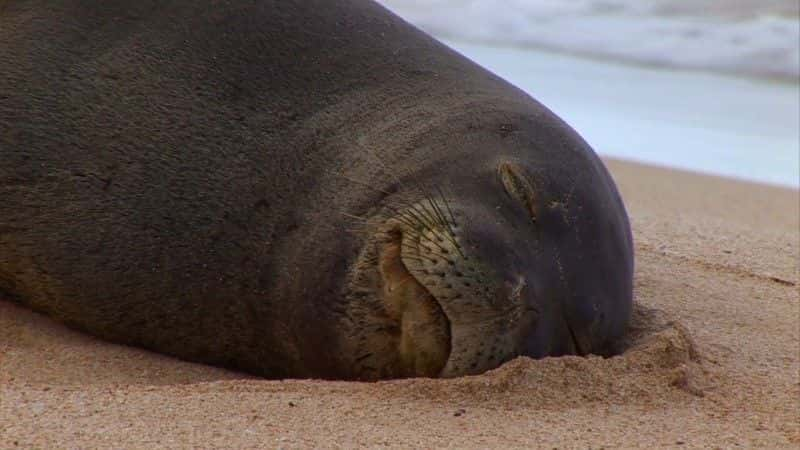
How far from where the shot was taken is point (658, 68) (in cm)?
991

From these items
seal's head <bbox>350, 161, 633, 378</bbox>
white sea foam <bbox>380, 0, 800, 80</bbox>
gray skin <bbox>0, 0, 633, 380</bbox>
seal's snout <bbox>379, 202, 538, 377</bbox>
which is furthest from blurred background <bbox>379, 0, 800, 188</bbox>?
seal's snout <bbox>379, 202, 538, 377</bbox>

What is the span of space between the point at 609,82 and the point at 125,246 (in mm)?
6388

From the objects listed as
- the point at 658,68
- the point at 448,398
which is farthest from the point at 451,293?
the point at 658,68

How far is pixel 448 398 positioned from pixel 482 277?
0.27 meters

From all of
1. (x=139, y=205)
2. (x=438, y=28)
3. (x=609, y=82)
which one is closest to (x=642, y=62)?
(x=609, y=82)

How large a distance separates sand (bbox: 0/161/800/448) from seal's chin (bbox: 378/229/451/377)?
0.19 feet

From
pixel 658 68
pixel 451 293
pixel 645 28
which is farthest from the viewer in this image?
pixel 645 28

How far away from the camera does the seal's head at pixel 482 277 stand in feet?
9.52

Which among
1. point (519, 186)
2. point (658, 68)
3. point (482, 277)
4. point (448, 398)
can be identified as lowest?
point (448, 398)

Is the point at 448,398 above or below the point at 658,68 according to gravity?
below

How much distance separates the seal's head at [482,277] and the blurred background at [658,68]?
12.4 ft

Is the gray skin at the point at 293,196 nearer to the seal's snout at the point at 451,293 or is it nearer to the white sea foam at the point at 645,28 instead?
the seal's snout at the point at 451,293

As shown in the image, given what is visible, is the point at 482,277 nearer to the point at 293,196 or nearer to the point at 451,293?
the point at 451,293

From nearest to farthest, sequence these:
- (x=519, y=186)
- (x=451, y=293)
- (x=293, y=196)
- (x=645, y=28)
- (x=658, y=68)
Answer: (x=451, y=293)
(x=519, y=186)
(x=293, y=196)
(x=658, y=68)
(x=645, y=28)
